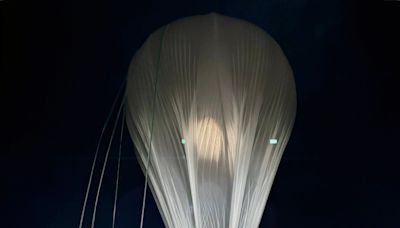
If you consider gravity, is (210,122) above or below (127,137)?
above

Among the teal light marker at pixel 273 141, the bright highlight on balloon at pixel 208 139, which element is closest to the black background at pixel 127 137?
the teal light marker at pixel 273 141

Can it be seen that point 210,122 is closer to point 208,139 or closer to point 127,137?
point 208,139

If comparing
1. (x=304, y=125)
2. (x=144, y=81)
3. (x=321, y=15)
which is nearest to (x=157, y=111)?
(x=144, y=81)

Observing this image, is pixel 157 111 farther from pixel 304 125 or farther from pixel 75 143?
pixel 304 125

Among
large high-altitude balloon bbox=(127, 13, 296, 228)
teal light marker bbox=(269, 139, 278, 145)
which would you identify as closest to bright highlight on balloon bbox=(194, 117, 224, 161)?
large high-altitude balloon bbox=(127, 13, 296, 228)

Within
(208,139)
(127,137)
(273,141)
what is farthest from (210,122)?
(127,137)

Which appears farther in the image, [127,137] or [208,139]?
[127,137]
